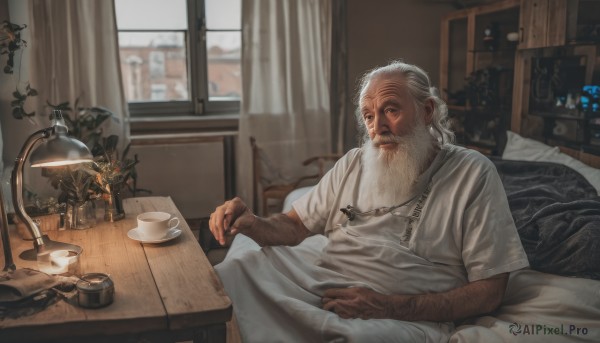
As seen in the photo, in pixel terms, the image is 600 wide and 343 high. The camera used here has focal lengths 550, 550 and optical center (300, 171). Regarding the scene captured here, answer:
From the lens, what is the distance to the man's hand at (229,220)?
5.72 feet

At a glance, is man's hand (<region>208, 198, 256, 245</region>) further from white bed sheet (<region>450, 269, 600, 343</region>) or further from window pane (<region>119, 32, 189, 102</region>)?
window pane (<region>119, 32, 189, 102</region>)

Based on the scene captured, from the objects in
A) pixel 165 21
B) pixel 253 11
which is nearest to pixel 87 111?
pixel 165 21

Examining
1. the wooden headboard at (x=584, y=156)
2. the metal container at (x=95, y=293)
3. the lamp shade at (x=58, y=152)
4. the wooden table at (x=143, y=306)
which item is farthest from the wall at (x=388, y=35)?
the metal container at (x=95, y=293)

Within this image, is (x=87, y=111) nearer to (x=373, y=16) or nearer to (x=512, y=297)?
(x=373, y=16)

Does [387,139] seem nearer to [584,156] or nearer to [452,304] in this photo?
[452,304]

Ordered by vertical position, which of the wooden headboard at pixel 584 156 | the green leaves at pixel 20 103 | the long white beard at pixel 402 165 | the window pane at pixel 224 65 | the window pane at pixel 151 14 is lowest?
the wooden headboard at pixel 584 156

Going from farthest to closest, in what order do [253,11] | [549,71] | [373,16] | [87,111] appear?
[373,16]
[253,11]
[87,111]
[549,71]

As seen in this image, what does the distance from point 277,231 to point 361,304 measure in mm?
464

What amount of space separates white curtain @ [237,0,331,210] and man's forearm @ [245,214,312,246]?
2014 mm

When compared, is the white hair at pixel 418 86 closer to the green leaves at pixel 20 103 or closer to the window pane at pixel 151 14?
the green leaves at pixel 20 103

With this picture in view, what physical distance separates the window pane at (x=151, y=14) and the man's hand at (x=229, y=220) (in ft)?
8.54

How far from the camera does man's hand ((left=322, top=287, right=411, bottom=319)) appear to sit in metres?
1.56

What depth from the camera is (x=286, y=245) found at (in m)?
1.96

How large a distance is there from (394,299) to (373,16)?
3101mm
